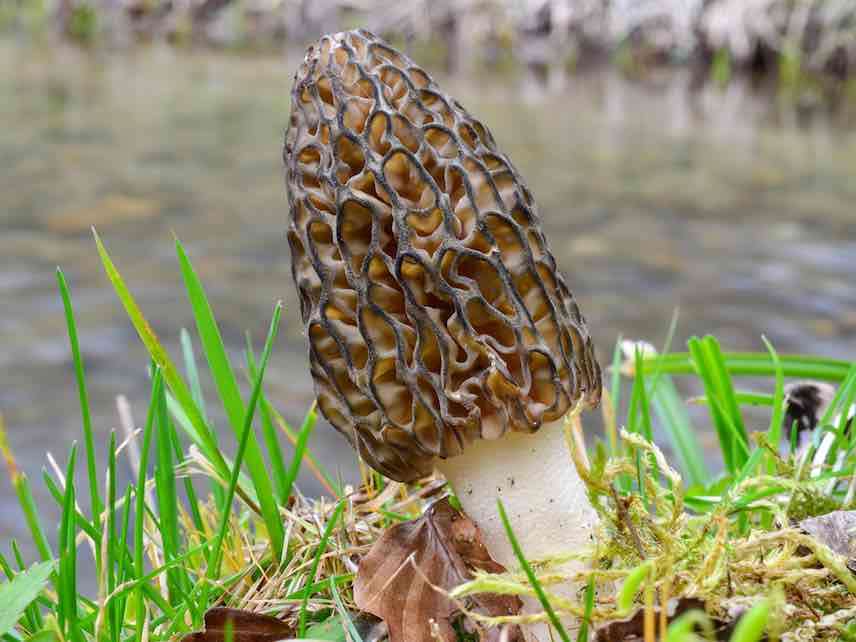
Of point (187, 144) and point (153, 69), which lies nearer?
point (187, 144)

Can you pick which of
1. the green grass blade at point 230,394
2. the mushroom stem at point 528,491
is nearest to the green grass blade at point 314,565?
the green grass blade at point 230,394

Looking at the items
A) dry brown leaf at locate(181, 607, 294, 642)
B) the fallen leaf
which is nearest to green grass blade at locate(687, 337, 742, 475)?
the fallen leaf

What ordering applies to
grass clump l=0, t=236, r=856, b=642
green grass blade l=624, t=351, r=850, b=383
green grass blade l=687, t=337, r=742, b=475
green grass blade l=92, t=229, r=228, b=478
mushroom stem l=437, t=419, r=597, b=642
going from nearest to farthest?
grass clump l=0, t=236, r=856, b=642 → mushroom stem l=437, t=419, r=597, b=642 → green grass blade l=92, t=229, r=228, b=478 → green grass blade l=687, t=337, r=742, b=475 → green grass blade l=624, t=351, r=850, b=383

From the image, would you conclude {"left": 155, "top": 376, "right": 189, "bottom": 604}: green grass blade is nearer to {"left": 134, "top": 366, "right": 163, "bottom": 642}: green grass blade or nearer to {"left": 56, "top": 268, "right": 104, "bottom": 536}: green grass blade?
{"left": 134, "top": 366, "right": 163, "bottom": 642}: green grass blade

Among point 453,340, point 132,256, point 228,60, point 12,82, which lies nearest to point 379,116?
point 453,340

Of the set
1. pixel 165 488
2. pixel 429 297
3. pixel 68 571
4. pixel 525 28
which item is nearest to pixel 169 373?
pixel 165 488

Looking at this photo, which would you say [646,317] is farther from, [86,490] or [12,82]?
[12,82]
